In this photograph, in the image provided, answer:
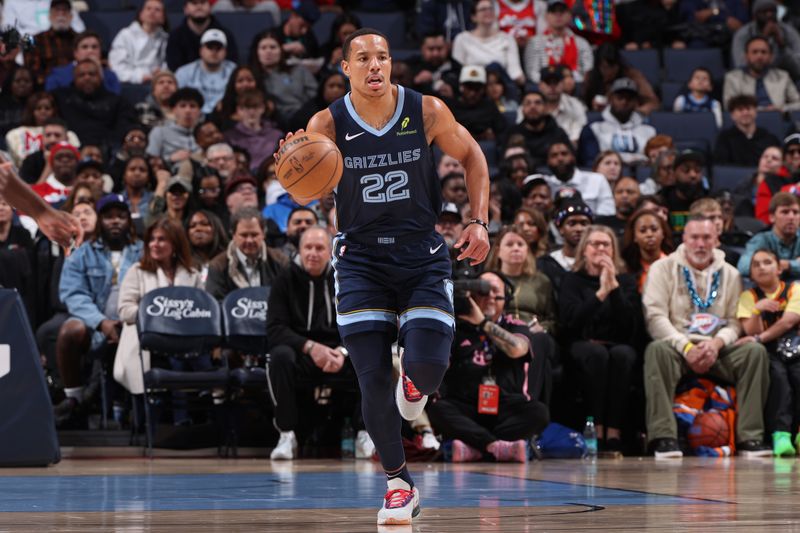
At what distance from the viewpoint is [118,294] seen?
34.7 ft

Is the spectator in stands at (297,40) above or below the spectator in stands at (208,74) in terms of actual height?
above

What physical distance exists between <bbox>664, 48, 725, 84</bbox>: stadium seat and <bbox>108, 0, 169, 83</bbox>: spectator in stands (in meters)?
6.46

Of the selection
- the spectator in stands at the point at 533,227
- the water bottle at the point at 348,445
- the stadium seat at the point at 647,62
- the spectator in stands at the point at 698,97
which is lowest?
the water bottle at the point at 348,445

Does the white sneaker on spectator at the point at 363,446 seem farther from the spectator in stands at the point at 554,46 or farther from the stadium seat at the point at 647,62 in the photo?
the stadium seat at the point at 647,62

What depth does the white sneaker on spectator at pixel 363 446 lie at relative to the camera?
953cm

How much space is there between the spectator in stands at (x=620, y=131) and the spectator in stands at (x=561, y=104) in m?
0.25

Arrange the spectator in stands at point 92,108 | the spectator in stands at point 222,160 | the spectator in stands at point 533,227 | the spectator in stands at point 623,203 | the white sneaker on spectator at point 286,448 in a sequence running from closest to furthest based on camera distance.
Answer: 1. the white sneaker on spectator at point 286,448
2. the spectator in stands at point 533,227
3. the spectator in stands at point 623,203
4. the spectator in stands at point 222,160
5. the spectator in stands at point 92,108

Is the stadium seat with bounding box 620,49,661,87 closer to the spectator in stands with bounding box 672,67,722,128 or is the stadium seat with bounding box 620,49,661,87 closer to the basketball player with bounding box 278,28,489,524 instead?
the spectator in stands with bounding box 672,67,722,128

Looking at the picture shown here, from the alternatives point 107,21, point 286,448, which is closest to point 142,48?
point 107,21

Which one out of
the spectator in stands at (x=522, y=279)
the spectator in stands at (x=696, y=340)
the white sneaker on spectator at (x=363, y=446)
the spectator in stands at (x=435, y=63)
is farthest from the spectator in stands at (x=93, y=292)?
the spectator in stands at (x=435, y=63)

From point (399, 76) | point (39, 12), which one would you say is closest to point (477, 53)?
point (399, 76)

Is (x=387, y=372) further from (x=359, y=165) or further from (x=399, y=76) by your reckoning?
(x=399, y=76)

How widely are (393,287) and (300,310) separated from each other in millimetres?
4664

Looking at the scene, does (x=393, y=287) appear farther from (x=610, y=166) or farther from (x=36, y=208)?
(x=610, y=166)
